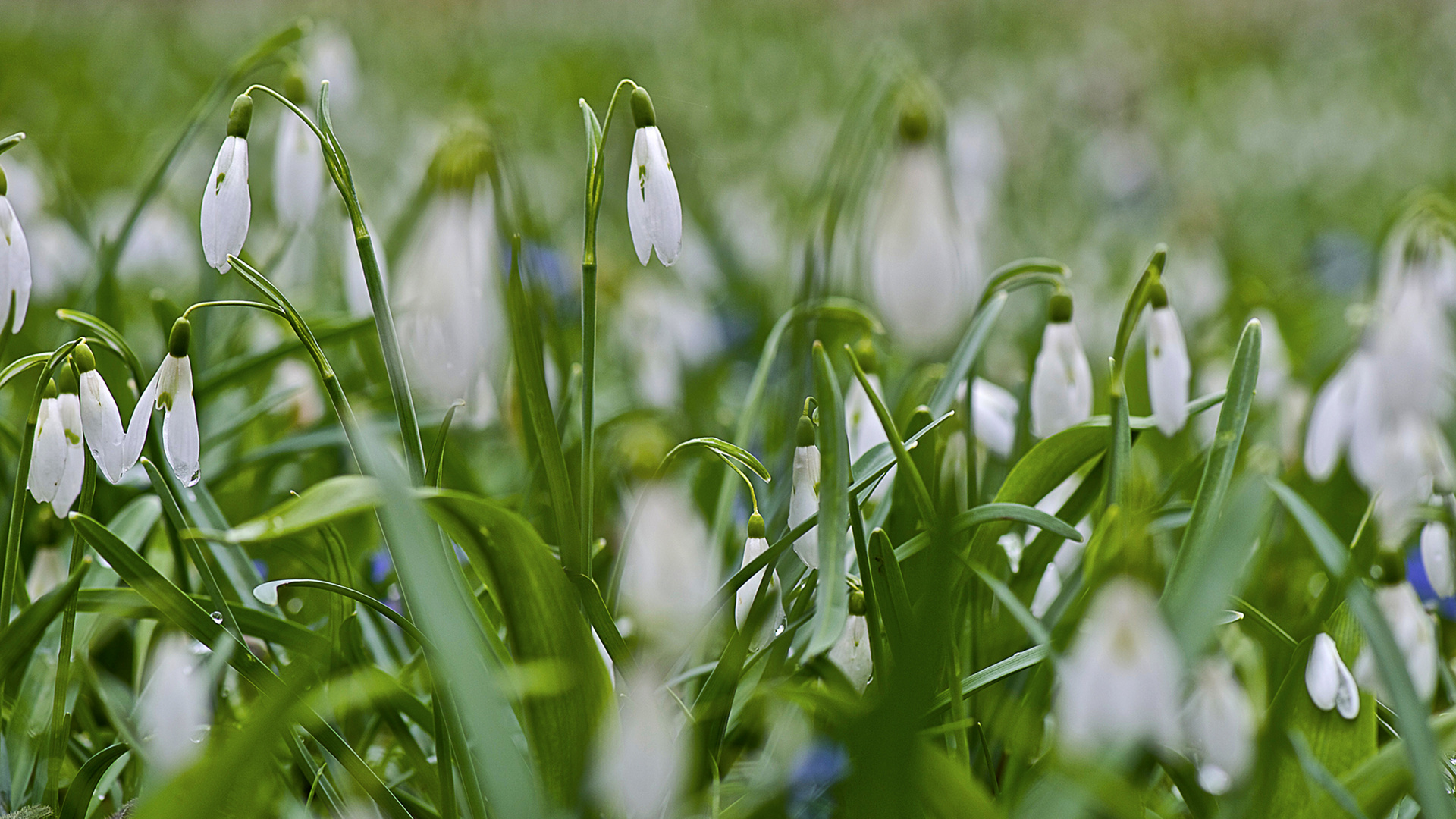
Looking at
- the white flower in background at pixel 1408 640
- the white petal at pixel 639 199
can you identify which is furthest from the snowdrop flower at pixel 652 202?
the white flower in background at pixel 1408 640

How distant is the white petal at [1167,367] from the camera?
1305mm

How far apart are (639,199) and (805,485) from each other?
315mm

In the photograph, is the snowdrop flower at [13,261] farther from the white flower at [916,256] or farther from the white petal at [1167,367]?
the white petal at [1167,367]

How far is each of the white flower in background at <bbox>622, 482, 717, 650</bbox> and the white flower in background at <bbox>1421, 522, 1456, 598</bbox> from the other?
3.04 ft

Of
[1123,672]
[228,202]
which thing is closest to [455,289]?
[228,202]

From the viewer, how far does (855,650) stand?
3.76 feet

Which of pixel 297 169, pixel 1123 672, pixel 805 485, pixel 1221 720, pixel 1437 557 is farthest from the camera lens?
pixel 297 169

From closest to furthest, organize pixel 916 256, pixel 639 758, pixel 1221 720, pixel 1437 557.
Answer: pixel 639 758 < pixel 1221 720 < pixel 916 256 < pixel 1437 557

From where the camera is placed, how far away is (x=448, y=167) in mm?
1282

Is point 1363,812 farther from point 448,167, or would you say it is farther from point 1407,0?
point 1407,0

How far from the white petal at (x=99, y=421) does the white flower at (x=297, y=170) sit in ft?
2.62

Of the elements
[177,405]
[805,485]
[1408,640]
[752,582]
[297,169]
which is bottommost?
[1408,640]

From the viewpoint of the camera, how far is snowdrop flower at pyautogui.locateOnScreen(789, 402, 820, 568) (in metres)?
1.09

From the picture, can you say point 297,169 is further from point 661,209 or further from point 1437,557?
point 1437,557
